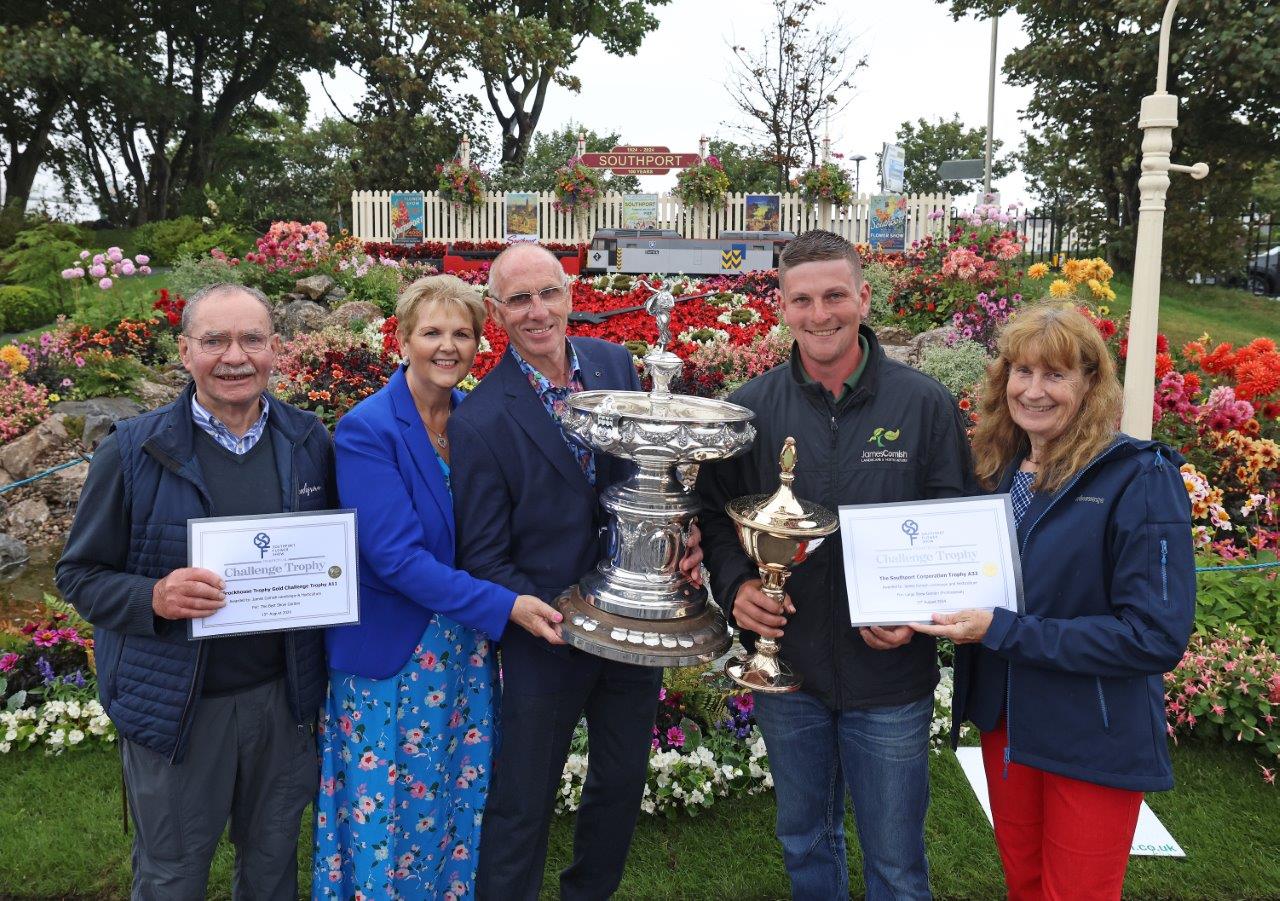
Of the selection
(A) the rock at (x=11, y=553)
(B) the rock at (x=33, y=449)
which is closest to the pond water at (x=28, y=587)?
(A) the rock at (x=11, y=553)

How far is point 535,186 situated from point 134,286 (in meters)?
10.2

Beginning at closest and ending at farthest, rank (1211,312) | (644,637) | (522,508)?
(644,637) < (522,508) < (1211,312)

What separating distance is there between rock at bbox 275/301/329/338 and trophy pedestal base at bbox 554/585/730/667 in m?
8.93

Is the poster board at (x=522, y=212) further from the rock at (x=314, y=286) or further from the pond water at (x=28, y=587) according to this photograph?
the pond water at (x=28, y=587)

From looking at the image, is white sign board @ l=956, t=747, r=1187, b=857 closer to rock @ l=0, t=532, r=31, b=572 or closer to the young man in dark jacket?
the young man in dark jacket

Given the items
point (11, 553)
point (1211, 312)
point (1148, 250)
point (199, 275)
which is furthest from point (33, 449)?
point (1211, 312)

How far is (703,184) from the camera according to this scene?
51.7ft

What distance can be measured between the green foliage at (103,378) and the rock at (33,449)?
798mm

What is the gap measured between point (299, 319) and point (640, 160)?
854 centimetres

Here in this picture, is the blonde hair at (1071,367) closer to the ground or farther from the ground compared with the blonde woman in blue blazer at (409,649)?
farther from the ground

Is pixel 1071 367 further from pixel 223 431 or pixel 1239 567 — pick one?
pixel 1239 567

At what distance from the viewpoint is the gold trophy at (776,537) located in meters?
1.94

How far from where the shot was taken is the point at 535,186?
21.4 meters

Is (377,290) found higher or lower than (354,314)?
higher
